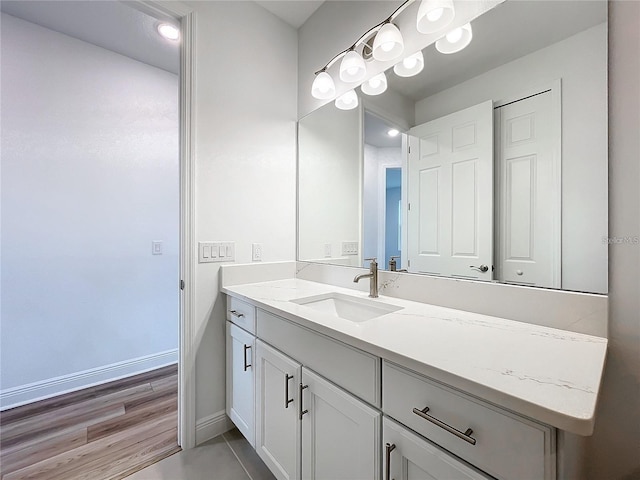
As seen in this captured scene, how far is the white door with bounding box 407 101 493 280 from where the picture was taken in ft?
3.67

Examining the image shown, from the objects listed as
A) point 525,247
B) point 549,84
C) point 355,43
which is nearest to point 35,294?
point 355,43

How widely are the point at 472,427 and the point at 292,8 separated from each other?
233 cm

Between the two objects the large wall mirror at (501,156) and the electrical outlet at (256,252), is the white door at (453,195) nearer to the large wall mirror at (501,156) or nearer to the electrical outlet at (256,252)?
the large wall mirror at (501,156)

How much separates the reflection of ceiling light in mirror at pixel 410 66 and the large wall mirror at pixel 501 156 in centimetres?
3

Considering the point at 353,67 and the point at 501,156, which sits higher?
the point at 353,67

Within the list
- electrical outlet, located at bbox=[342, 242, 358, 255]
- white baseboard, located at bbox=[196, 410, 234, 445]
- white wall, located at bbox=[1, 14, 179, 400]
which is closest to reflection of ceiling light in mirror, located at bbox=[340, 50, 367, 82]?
electrical outlet, located at bbox=[342, 242, 358, 255]

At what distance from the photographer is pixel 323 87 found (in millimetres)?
1704

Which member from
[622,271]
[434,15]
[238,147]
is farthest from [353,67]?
[622,271]

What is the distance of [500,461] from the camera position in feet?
1.90

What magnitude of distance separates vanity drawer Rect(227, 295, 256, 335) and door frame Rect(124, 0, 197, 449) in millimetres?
200

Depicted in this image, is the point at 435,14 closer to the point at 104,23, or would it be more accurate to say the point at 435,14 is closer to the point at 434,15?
the point at 434,15

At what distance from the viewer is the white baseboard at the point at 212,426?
1594mm

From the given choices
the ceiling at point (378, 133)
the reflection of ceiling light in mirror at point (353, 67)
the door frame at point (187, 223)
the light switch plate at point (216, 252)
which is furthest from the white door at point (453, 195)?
the door frame at point (187, 223)

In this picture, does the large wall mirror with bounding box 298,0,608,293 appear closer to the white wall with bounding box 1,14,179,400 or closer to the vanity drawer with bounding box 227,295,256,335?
the vanity drawer with bounding box 227,295,256,335
